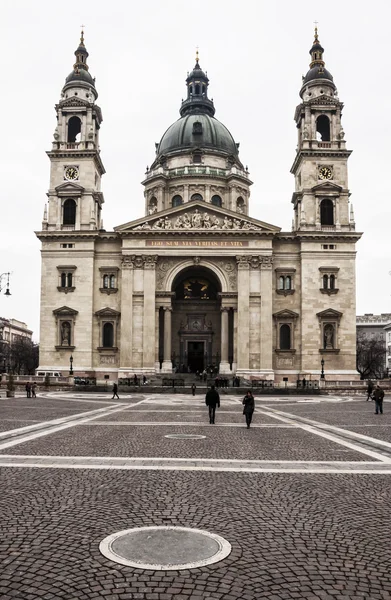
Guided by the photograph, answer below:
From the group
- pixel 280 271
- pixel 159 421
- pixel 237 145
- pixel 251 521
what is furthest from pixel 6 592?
pixel 237 145

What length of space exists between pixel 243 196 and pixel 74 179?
78.5 ft

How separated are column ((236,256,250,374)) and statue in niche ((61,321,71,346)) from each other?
17878 mm

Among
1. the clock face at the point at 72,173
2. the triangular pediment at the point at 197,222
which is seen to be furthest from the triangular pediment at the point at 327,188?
the clock face at the point at 72,173

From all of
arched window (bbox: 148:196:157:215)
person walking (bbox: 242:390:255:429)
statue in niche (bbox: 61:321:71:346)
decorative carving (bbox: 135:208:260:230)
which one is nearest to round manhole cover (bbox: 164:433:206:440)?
person walking (bbox: 242:390:255:429)

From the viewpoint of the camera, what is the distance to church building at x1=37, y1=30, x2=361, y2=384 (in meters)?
60.1

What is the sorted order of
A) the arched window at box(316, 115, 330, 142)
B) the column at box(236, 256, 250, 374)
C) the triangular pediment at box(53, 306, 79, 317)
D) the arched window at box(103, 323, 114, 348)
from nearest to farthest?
the column at box(236, 256, 250, 374) < the triangular pediment at box(53, 306, 79, 317) < the arched window at box(103, 323, 114, 348) < the arched window at box(316, 115, 330, 142)

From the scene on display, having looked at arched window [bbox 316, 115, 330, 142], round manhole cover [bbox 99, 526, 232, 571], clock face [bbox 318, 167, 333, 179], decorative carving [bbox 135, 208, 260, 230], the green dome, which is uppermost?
the green dome

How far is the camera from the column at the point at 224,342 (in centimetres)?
5986

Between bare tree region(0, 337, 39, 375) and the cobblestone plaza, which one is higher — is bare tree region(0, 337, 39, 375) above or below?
above

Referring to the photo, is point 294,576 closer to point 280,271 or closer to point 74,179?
point 280,271

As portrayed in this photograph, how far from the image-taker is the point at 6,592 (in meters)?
5.50

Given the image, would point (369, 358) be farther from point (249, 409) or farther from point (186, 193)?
point (249, 409)

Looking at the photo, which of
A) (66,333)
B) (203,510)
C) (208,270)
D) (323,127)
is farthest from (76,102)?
(203,510)

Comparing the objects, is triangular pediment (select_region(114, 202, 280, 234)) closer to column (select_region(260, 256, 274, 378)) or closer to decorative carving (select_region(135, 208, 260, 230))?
decorative carving (select_region(135, 208, 260, 230))
